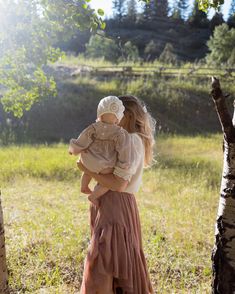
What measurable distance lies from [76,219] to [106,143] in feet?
11.4

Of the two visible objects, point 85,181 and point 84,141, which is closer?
point 84,141

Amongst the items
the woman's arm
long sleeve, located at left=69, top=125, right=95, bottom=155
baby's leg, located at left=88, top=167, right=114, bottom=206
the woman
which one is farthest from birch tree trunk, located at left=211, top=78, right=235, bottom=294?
long sleeve, located at left=69, top=125, right=95, bottom=155

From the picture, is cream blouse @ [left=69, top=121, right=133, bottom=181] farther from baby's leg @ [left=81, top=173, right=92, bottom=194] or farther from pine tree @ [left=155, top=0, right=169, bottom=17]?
pine tree @ [left=155, top=0, right=169, bottom=17]

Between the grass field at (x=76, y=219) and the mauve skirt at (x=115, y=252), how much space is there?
1.07m

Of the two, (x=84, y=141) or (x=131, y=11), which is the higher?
(x=131, y=11)

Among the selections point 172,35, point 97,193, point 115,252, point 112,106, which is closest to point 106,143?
point 112,106

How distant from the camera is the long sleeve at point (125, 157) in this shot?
2.64 meters

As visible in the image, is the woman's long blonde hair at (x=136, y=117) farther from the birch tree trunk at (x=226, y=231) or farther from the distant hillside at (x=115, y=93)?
the distant hillside at (x=115, y=93)

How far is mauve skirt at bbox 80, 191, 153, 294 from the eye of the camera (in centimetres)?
269

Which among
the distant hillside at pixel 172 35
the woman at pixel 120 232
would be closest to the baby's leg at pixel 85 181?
the woman at pixel 120 232

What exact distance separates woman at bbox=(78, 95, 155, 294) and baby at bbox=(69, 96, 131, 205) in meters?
0.06

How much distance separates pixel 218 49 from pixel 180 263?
95.9 ft

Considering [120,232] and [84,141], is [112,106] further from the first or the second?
[120,232]

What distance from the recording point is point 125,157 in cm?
264
